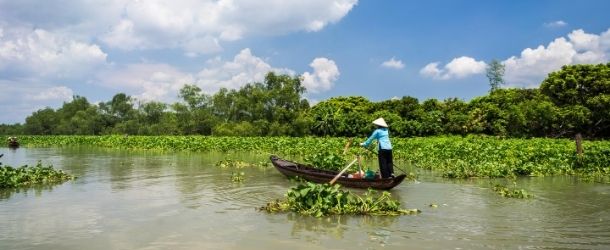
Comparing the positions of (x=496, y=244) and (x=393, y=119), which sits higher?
(x=393, y=119)

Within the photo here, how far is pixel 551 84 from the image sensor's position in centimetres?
3400

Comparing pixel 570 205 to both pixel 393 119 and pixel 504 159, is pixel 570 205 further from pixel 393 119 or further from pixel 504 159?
pixel 393 119

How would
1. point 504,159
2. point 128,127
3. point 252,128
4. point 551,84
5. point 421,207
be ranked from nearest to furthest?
point 421,207, point 504,159, point 551,84, point 252,128, point 128,127

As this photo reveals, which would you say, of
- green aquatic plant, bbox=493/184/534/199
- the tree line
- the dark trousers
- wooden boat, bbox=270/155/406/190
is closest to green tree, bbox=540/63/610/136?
the tree line

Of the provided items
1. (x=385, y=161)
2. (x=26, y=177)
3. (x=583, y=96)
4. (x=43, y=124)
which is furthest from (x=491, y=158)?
(x=43, y=124)

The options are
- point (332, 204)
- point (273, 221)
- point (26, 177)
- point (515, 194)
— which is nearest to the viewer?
point (273, 221)

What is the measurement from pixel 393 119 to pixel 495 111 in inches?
308

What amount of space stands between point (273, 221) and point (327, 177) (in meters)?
4.51

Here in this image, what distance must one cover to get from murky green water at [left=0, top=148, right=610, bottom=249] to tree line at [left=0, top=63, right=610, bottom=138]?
22502mm

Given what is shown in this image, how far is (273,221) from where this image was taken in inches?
324

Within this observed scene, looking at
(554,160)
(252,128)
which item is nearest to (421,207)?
(554,160)

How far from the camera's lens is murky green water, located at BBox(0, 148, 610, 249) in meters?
6.82

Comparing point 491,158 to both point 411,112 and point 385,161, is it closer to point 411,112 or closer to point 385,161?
point 385,161

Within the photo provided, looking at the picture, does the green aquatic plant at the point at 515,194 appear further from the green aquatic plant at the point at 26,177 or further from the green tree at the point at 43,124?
the green tree at the point at 43,124
